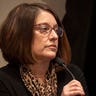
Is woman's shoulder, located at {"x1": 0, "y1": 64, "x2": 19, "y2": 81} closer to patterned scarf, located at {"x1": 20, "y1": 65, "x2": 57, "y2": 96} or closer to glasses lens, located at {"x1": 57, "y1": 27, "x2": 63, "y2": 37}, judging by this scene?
patterned scarf, located at {"x1": 20, "y1": 65, "x2": 57, "y2": 96}

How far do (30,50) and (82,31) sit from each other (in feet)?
2.29

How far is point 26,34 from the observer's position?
1729mm

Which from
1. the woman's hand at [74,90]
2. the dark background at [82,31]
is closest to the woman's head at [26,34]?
the woman's hand at [74,90]

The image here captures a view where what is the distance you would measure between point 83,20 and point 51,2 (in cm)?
44

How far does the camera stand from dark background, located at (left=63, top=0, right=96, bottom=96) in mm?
2342

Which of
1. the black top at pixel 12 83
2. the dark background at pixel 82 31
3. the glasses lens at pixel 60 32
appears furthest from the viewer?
the dark background at pixel 82 31

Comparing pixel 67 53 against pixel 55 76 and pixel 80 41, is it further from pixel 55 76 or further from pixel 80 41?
pixel 80 41

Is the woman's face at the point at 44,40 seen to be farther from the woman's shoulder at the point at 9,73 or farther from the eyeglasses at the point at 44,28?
the woman's shoulder at the point at 9,73

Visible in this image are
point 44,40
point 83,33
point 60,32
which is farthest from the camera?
point 83,33

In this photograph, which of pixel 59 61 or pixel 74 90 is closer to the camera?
pixel 74 90

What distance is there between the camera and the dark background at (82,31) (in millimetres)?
2342

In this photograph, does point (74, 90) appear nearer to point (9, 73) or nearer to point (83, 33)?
point (9, 73)

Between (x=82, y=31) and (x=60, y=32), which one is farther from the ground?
(x=60, y=32)

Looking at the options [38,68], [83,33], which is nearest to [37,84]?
[38,68]
